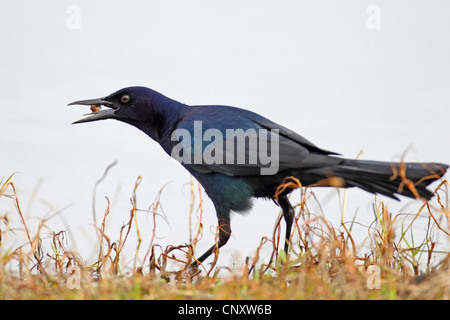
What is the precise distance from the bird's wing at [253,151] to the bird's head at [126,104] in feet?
2.21

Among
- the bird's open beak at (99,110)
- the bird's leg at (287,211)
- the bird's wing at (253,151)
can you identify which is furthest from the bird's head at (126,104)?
the bird's leg at (287,211)

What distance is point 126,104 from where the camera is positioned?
5.31m

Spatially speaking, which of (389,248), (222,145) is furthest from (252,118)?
(389,248)

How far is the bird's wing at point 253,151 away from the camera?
4277 mm

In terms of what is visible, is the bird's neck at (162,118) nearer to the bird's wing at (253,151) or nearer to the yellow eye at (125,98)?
the yellow eye at (125,98)

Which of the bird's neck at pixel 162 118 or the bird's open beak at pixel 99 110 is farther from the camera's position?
the bird's open beak at pixel 99 110

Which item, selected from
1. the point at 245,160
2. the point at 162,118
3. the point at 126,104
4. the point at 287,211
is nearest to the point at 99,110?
the point at 126,104

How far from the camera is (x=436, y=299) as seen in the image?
308cm

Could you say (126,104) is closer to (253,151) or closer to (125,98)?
(125,98)

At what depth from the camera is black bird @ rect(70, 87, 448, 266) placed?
159 inches

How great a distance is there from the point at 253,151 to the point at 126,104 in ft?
5.05

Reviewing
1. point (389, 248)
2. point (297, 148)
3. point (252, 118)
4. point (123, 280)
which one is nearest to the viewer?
point (123, 280)
